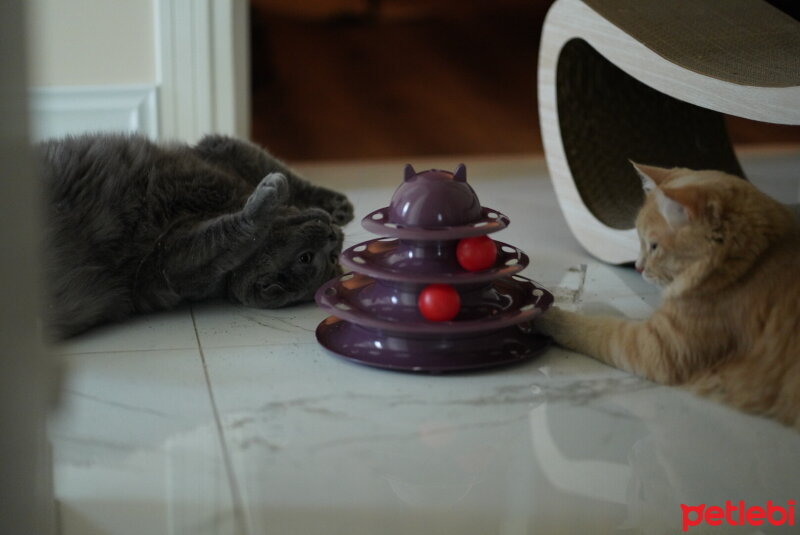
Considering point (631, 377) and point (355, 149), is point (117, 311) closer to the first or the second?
point (631, 377)

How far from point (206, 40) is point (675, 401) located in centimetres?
172

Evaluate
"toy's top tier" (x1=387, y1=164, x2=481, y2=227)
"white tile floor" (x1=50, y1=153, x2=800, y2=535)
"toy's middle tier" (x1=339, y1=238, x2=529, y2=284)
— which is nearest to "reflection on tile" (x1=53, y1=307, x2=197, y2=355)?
"white tile floor" (x1=50, y1=153, x2=800, y2=535)

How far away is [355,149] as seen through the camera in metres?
3.36

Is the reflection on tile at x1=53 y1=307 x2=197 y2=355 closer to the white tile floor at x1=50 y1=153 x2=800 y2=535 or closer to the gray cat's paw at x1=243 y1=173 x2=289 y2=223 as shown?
the white tile floor at x1=50 y1=153 x2=800 y2=535

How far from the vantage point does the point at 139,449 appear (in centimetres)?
132

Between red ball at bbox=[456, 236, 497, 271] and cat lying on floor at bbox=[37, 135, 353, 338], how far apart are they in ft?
1.26

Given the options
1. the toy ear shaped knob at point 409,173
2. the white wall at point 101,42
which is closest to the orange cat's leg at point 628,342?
the toy ear shaped knob at point 409,173

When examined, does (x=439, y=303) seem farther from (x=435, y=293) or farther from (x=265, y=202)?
(x=265, y=202)

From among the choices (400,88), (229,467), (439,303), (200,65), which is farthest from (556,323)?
(400,88)

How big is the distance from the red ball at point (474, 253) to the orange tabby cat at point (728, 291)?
24 cm

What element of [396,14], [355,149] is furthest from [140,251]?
[396,14]

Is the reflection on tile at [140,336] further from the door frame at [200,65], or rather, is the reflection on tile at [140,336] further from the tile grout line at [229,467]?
the door frame at [200,65]

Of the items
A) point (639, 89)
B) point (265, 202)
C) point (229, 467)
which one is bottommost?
point (229, 467)

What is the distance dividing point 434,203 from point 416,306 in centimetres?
16
